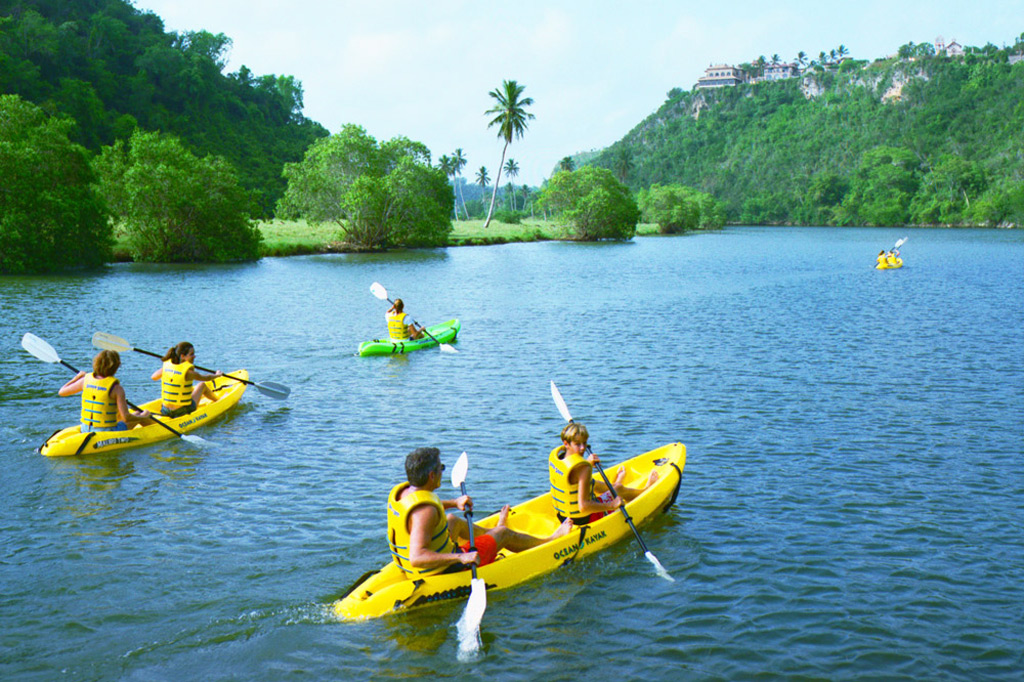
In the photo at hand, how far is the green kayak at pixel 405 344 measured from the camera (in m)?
20.3

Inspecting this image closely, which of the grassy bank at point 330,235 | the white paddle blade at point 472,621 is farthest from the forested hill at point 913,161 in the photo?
the white paddle blade at point 472,621

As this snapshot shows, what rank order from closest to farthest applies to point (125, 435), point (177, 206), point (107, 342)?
1. point (125, 435)
2. point (107, 342)
3. point (177, 206)

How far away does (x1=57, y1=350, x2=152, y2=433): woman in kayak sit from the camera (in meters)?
11.5

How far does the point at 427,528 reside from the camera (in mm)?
6762

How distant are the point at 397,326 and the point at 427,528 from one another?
1437 cm

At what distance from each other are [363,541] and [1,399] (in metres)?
10.5

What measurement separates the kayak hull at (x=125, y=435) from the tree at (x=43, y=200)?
103 feet

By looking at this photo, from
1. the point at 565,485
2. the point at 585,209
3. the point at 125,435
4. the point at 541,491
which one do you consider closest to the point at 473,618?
the point at 565,485

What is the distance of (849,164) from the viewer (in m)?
174

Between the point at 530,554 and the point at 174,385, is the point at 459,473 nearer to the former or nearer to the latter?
the point at 530,554

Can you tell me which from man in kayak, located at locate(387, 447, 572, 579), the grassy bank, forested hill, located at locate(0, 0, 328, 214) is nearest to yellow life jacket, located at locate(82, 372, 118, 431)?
man in kayak, located at locate(387, 447, 572, 579)

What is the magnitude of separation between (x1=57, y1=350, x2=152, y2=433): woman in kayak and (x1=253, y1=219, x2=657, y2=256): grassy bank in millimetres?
46037

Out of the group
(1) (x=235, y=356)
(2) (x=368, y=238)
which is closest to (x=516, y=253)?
(2) (x=368, y=238)

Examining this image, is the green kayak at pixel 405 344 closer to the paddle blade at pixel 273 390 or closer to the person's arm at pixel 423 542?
the paddle blade at pixel 273 390
